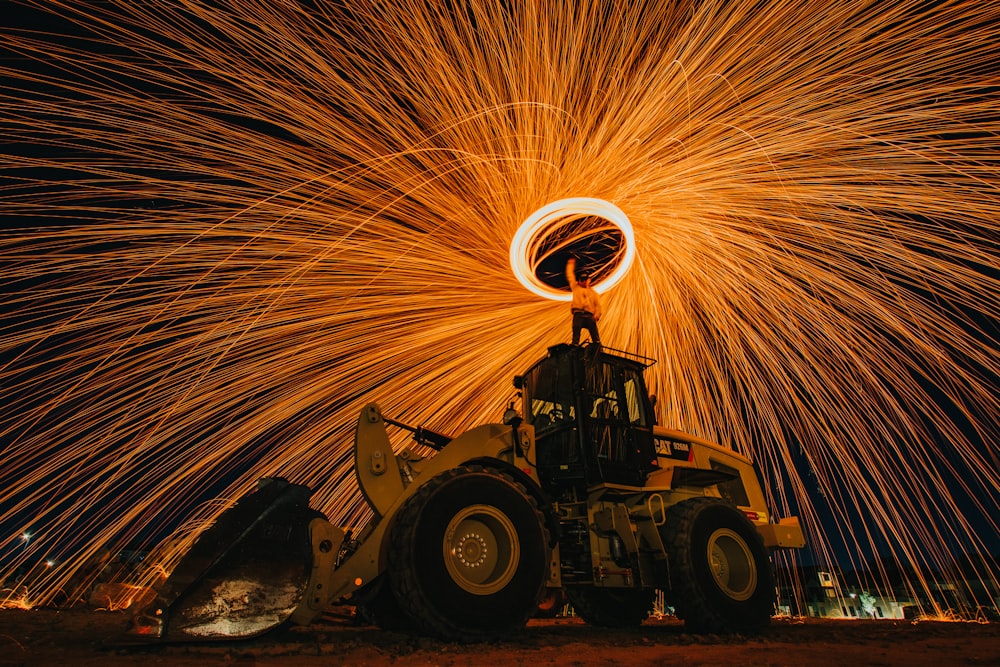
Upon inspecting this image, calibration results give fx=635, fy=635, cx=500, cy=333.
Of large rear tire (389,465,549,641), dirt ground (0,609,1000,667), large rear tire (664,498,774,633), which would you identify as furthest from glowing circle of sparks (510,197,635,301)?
dirt ground (0,609,1000,667)

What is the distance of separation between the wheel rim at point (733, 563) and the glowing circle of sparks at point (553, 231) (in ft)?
13.3

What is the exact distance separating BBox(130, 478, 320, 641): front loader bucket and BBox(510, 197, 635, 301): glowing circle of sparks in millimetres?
5036

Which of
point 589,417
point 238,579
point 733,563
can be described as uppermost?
point 589,417

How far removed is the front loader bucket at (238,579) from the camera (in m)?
5.27

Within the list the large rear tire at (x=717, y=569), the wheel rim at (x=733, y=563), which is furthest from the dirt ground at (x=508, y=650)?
the wheel rim at (x=733, y=563)

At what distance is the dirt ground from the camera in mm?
4719

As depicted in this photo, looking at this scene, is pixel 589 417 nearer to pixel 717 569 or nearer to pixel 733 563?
pixel 717 569

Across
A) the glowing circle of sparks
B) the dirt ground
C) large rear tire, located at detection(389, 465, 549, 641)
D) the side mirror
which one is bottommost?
the dirt ground

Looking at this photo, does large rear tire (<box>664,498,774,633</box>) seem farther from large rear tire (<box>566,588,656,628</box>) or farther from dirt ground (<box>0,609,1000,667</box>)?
large rear tire (<box>566,588,656,628</box>)

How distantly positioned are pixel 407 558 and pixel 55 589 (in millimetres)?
15007

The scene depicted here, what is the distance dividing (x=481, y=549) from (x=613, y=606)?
4350mm

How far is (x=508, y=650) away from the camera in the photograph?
5344mm

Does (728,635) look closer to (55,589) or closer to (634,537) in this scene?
(634,537)

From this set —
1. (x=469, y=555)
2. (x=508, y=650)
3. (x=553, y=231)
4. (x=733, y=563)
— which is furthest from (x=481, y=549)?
(x=553, y=231)
